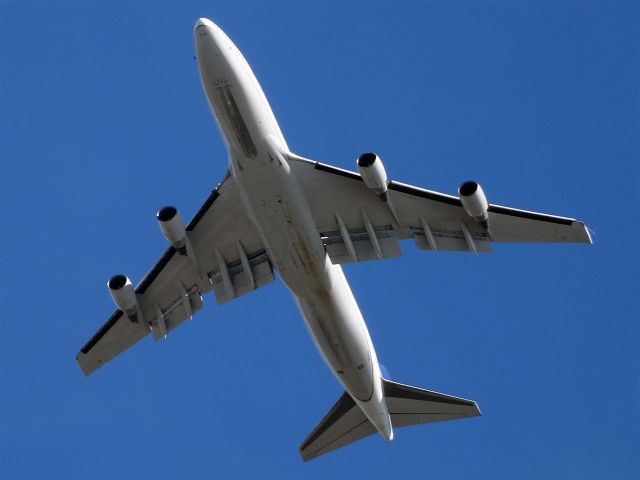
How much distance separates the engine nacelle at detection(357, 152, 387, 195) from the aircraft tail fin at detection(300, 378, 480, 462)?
9.29m

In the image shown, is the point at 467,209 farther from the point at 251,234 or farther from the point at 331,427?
the point at 331,427

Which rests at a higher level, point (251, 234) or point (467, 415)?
Answer: point (251, 234)

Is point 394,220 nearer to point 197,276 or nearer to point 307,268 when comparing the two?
point 307,268

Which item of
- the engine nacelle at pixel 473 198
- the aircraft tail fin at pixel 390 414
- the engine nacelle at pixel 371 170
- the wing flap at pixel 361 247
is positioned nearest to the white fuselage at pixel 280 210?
the wing flap at pixel 361 247

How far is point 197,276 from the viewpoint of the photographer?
38.3 metres

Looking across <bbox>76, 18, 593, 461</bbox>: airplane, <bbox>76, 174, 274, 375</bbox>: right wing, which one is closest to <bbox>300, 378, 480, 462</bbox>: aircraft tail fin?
<bbox>76, 18, 593, 461</bbox>: airplane

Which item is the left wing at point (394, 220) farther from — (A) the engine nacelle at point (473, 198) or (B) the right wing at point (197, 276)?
(B) the right wing at point (197, 276)

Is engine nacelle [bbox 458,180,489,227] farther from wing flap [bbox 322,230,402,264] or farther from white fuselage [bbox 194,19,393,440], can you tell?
white fuselage [bbox 194,19,393,440]

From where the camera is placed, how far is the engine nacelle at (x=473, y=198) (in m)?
32.8

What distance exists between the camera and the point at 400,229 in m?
35.8

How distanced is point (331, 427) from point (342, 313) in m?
7.72

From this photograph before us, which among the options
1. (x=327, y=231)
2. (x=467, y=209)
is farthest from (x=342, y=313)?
(x=467, y=209)

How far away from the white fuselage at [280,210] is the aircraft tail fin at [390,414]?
2.87 metres

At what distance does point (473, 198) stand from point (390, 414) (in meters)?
11.2
